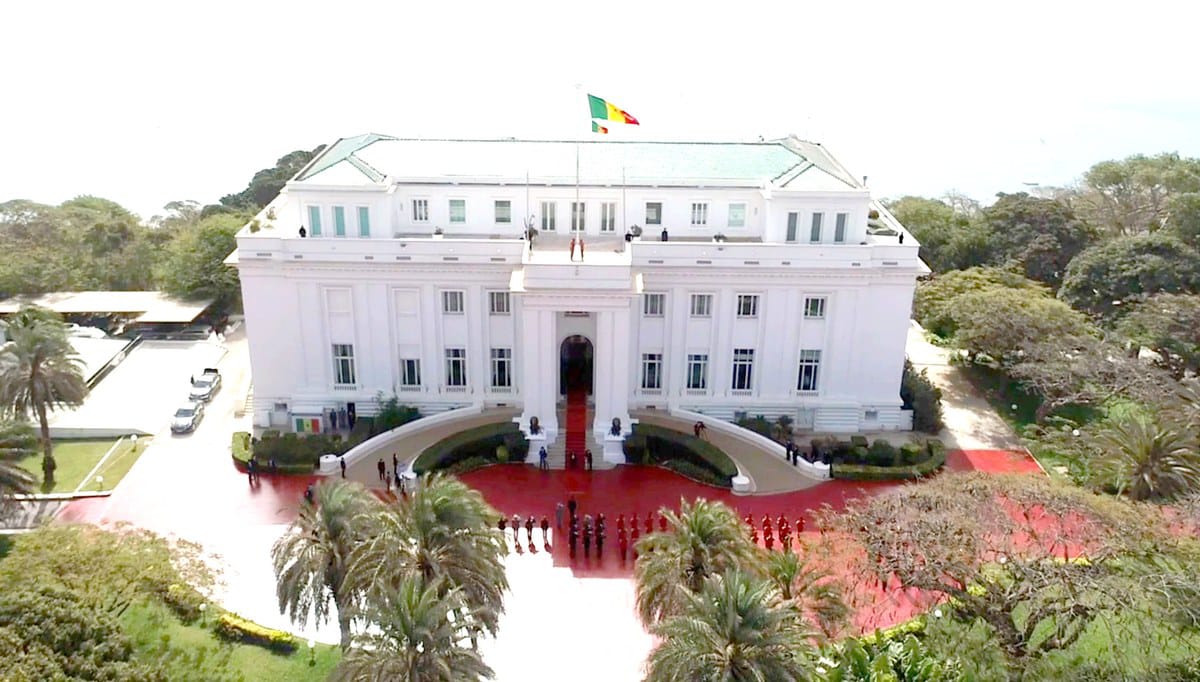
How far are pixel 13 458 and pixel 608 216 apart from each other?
26.6 metres

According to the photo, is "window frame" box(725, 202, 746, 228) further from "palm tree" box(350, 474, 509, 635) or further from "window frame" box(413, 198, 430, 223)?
"palm tree" box(350, 474, 509, 635)

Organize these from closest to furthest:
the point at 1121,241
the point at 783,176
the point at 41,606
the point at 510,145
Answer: the point at 41,606 → the point at 783,176 → the point at 510,145 → the point at 1121,241

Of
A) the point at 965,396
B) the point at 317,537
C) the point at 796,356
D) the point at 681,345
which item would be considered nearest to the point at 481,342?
the point at 681,345

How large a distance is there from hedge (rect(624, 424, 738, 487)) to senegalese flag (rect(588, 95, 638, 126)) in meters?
13.9

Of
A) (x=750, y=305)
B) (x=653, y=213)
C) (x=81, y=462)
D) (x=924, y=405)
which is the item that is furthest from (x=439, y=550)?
(x=924, y=405)

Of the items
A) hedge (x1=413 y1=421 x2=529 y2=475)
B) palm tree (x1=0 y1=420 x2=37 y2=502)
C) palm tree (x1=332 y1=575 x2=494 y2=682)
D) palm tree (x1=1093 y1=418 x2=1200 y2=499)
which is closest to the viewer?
palm tree (x1=332 y1=575 x2=494 y2=682)

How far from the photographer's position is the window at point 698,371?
4262 centimetres

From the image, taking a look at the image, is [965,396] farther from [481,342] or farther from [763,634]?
[763,634]

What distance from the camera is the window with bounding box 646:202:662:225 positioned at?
42938 mm

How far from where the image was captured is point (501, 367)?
4269cm

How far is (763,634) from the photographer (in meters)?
19.2

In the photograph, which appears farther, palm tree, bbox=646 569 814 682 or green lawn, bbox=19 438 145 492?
green lawn, bbox=19 438 145 492

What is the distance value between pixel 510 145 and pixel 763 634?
32418 mm

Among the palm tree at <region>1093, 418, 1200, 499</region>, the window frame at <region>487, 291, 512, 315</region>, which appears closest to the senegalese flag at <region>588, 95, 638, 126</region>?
the window frame at <region>487, 291, 512, 315</region>
